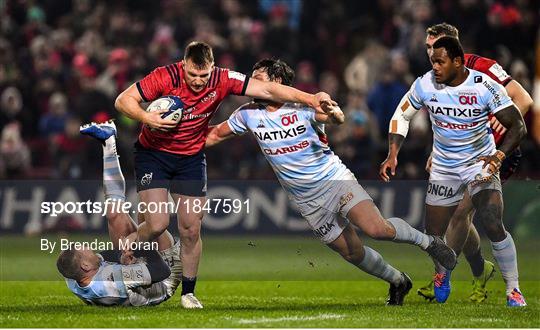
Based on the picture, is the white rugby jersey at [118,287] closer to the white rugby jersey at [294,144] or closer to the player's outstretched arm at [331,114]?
the white rugby jersey at [294,144]

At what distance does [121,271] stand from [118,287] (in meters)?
0.14

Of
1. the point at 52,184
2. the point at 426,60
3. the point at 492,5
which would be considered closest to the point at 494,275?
the point at 52,184

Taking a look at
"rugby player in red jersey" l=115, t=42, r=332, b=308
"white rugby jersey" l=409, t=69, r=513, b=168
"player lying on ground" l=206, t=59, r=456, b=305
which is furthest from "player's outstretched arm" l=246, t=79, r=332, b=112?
"white rugby jersey" l=409, t=69, r=513, b=168

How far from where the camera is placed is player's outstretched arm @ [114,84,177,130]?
10.8 metres

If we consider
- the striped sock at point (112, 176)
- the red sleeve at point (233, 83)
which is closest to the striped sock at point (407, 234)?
the red sleeve at point (233, 83)

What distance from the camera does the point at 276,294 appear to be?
1249 cm

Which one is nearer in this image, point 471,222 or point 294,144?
point 294,144

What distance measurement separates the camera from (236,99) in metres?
19.1

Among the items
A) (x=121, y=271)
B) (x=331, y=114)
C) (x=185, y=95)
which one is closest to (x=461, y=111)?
(x=331, y=114)

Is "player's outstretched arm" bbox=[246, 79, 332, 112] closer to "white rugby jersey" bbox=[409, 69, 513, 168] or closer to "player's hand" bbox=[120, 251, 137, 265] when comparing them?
"white rugby jersey" bbox=[409, 69, 513, 168]

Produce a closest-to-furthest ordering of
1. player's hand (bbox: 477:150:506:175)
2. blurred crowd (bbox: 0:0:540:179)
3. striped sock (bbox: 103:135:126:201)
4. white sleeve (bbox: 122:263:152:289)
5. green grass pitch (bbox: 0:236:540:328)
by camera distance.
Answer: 1. green grass pitch (bbox: 0:236:540:328)
2. player's hand (bbox: 477:150:506:175)
3. white sleeve (bbox: 122:263:152:289)
4. striped sock (bbox: 103:135:126:201)
5. blurred crowd (bbox: 0:0:540:179)

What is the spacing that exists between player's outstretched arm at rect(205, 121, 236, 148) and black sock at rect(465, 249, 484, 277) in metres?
2.28

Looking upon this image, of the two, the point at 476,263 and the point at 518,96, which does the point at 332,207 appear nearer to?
the point at 476,263

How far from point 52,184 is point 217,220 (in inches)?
69.3
